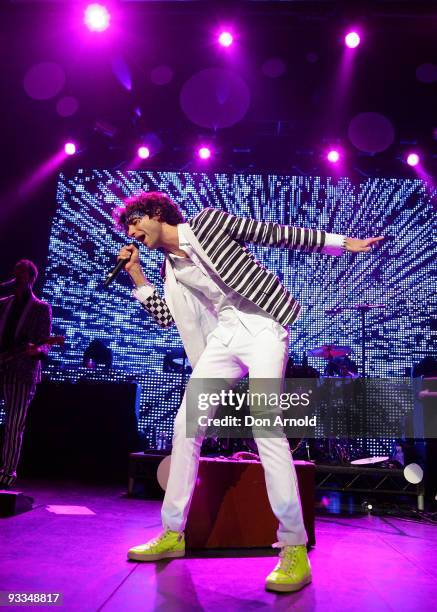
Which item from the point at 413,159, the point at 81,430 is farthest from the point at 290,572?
the point at 413,159

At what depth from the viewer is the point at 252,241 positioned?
7.84ft

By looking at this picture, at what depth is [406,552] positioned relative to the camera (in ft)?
9.07

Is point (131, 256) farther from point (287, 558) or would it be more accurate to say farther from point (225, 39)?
point (225, 39)

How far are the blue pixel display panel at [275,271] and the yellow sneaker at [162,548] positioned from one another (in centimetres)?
437

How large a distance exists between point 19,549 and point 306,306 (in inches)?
203

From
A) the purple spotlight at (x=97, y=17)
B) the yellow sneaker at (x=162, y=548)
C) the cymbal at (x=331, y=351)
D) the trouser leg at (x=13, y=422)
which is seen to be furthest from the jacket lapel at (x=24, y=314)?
the cymbal at (x=331, y=351)

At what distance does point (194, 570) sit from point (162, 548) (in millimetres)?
233

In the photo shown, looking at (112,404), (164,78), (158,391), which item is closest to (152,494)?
(112,404)

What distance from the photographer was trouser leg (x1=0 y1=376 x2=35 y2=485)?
411 cm

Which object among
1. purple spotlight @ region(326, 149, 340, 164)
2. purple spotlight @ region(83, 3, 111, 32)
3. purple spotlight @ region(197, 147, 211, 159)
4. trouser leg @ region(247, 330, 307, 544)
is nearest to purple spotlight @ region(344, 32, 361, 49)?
purple spotlight @ region(326, 149, 340, 164)

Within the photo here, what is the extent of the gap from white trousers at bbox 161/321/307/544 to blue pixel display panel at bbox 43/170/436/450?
4.40 m

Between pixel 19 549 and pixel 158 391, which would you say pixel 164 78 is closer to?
pixel 158 391

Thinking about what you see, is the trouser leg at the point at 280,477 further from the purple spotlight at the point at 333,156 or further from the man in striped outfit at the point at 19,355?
the purple spotlight at the point at 333,156

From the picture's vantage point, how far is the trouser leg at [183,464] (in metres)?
2.38
